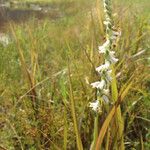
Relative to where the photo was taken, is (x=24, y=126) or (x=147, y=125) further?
(x=147, y=125)

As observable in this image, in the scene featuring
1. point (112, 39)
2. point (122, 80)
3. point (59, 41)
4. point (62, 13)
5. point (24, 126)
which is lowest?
point (62, 13)

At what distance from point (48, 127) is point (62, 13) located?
37.6 feet

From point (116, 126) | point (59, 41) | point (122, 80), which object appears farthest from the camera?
point (59, 41)

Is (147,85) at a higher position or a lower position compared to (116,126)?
lower

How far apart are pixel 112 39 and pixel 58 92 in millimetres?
1841

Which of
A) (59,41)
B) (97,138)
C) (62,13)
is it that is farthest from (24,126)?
(62,13)

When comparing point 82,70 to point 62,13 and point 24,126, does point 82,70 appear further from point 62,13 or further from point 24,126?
point 62,13

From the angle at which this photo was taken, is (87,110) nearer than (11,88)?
Yes

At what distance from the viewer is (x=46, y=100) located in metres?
3.23

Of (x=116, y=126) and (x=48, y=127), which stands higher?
(x=116, y=126)

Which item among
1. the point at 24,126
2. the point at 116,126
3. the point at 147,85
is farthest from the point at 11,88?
the point at 116,126

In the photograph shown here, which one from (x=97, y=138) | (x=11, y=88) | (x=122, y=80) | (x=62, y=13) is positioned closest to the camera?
(x=97, y=138)

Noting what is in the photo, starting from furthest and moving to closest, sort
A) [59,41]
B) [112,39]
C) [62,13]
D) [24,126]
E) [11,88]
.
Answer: [62,13]
[59,41]
[11,88]
[24,126]
[112,39]

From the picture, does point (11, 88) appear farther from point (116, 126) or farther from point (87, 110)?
Result: point (116, 126)
